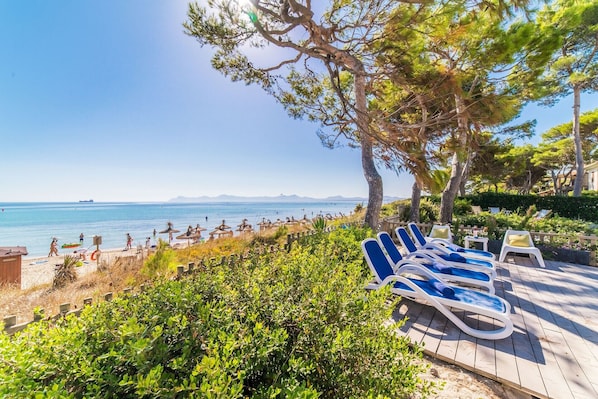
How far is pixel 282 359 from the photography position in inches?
53.4

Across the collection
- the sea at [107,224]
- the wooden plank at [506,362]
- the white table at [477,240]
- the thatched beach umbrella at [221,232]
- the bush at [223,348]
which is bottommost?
the sea at [107,224]

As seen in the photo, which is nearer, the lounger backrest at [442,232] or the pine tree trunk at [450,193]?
the lounger backrest at [442,232]

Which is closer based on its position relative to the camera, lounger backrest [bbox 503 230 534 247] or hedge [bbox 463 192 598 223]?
lounger backrest [bbox 503 230 534 247]

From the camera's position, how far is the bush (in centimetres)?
103

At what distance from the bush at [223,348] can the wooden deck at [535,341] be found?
4.35 ft

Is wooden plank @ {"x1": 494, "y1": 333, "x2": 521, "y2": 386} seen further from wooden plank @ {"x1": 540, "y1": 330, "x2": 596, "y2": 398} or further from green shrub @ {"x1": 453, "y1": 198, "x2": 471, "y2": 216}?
green shrub @ {"x1": 453, "y1": 198, "x2": 471, "y2": 216}

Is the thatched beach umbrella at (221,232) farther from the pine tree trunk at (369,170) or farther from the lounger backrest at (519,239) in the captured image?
the lounger backrest at (519,239)

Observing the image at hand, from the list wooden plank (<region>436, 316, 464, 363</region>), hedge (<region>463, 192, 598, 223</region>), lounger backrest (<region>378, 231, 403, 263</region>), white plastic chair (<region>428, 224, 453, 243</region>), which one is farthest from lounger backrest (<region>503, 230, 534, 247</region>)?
hedge (<region>463, 192, 598, 223</region>)

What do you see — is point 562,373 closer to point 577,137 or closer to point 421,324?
point 421,324

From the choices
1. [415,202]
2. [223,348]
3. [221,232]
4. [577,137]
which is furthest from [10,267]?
[577,137]

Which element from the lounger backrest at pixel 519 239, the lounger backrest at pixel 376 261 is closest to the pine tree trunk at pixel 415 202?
the lounger backrest at pixel 519 239

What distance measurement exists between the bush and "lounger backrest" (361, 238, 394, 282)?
67.4 inches

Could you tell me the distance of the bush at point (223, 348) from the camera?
3.37 feet

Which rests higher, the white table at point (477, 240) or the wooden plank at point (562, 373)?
the white table at point (477, 240)
